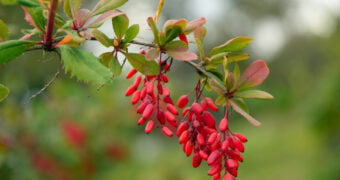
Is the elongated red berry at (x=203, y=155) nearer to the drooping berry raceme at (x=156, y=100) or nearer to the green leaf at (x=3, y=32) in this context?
the drooping berry raceme at (x=156, y=100)

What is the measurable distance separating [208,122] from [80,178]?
5346 mm

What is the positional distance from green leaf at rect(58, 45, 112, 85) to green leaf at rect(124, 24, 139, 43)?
0.27ft

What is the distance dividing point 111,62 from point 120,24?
0.31ft

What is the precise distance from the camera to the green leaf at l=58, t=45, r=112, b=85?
0.95 m

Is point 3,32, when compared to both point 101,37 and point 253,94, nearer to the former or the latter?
point 101,37

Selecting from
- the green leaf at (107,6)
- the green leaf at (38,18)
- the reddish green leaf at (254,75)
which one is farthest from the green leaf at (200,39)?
the green leaf at (38,18)

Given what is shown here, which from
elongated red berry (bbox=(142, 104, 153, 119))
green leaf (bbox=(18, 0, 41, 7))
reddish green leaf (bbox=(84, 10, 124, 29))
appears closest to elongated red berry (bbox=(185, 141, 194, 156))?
elongated red berry (bbox=(142, 104, 153, 119))

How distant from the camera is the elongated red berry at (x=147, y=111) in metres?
1.05

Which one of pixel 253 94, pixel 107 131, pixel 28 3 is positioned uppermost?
pixel 28 3

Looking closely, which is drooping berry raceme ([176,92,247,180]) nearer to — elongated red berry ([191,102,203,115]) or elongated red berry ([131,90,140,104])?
elongated red berry ([191,102,203,115])

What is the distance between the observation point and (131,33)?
100cm

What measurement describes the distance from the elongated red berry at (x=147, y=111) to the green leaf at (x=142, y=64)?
9 centimetres

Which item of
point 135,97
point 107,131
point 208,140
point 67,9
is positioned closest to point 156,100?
point 135,97

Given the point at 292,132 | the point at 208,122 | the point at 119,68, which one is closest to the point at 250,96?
the point at 208,122
